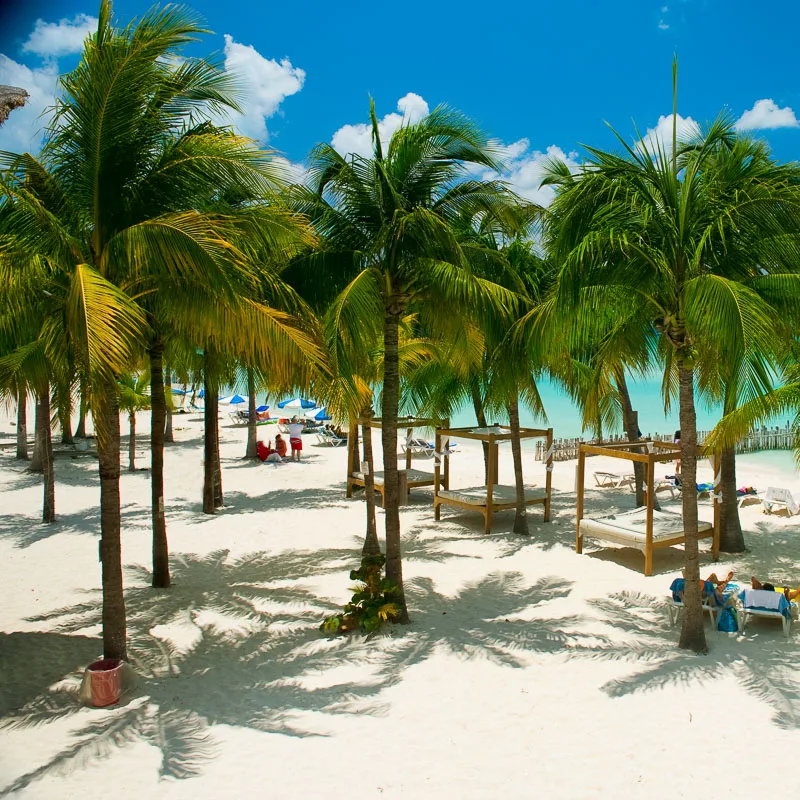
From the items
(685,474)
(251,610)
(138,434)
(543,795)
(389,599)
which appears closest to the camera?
(543,795)

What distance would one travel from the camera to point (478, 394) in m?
16.2

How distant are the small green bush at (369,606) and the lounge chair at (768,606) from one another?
4.01 metres

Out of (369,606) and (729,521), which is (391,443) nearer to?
(369,606)

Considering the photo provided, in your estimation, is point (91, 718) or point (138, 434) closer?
point (91, 718)

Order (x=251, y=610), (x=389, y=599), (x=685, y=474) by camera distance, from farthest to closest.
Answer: (x=251, y=610) → (x=389, y=599) → (x=685, y=474)

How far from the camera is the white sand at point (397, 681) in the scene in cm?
510

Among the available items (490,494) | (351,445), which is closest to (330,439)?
(351,445)

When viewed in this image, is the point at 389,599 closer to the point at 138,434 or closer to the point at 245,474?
the point at 245,474

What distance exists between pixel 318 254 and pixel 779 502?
11.5 metres

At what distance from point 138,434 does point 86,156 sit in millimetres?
25328

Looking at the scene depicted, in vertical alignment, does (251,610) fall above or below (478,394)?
below

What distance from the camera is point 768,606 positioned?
25.7 ft

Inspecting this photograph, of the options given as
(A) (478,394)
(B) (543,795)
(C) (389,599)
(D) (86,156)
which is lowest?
(B) (543,795)

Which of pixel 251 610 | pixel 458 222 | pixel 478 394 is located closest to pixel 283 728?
pixel 251 610
